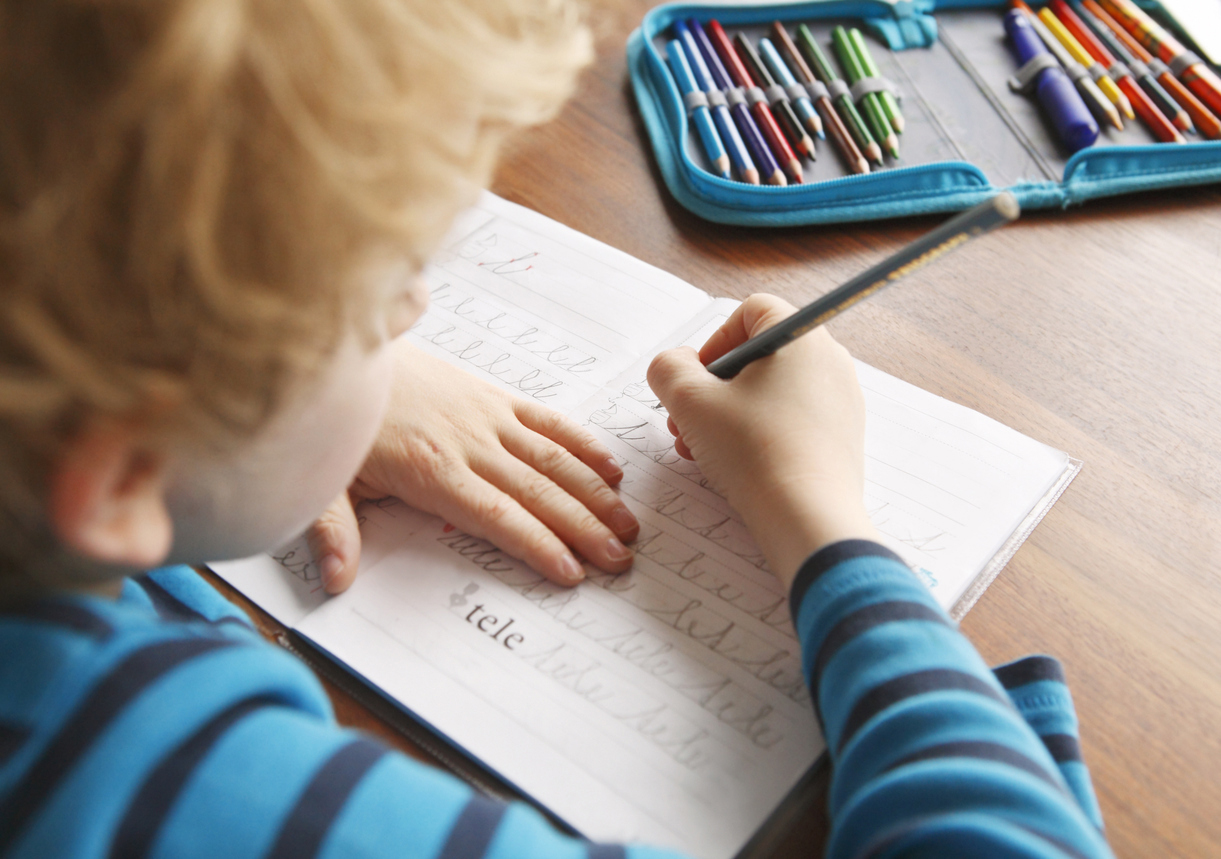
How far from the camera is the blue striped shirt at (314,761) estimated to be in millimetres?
265

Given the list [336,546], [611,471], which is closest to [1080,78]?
[611,471]

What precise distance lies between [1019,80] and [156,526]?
0.82m

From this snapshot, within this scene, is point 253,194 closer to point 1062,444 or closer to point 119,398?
point 119,398

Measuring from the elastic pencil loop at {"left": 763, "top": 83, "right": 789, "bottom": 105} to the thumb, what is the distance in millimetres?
311

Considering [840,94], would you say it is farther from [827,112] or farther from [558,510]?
[558,510]

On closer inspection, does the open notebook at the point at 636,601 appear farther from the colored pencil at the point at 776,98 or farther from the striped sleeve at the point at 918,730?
the colored pencil at the point at 776,98

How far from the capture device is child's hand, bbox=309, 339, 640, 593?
47 cm

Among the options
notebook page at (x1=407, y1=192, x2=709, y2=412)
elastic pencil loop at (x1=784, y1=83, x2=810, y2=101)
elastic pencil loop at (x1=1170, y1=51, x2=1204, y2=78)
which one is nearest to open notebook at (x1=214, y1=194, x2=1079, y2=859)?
notebook page at (x1=407, y1=192, x2=709, y2=412)

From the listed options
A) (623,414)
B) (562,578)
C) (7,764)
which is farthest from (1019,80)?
(7,764)

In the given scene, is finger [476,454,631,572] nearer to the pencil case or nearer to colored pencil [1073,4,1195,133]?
the pencil case

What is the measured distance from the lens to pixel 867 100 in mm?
750

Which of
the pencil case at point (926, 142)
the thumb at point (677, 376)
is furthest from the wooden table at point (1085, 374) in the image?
the thumb at point (677, 376)

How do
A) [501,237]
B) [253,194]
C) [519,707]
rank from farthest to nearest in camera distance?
[501,237], [519,707], [253,194]

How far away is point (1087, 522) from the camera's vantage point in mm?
499
